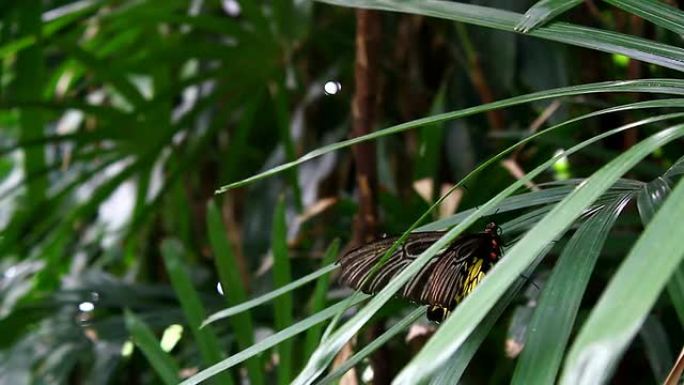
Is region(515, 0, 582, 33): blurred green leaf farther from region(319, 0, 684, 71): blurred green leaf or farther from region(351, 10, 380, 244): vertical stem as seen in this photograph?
region(351, 10, 380, 244): vertical stem

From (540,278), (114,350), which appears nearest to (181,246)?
(114,350)

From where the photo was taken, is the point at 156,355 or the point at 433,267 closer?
the point at 433,267

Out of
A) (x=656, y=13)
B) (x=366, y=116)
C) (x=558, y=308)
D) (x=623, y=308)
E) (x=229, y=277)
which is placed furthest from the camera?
(x=366, y=116)

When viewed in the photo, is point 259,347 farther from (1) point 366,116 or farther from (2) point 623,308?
(1) point 366,116

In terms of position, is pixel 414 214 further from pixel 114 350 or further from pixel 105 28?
pixel 105 28

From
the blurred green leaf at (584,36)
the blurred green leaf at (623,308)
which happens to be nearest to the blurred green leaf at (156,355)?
the blurred green leaf at (584,36)

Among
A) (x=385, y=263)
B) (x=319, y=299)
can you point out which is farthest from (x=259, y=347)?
(x=319, y=299)

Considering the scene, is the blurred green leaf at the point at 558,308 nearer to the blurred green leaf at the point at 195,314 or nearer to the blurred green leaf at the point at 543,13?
the blurred green leaf at the point at 543,13
